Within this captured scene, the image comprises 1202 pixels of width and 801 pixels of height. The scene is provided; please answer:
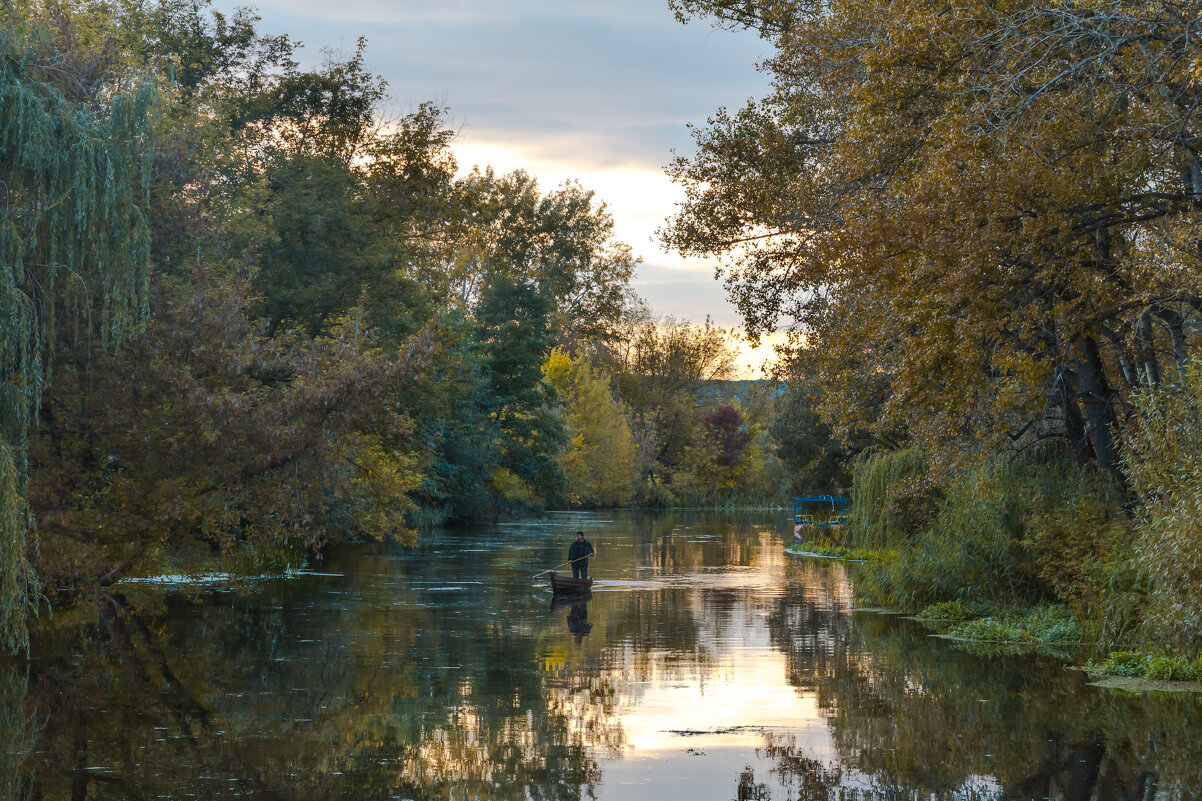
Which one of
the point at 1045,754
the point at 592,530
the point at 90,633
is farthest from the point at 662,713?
the point at 592,530

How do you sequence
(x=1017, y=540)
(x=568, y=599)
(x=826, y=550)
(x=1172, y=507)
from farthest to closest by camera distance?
(x=826, y=550) < (x=568, y=599) < (x=1017, y=540) < (x=1172, y=507)

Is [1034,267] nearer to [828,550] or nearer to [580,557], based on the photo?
[580,557]

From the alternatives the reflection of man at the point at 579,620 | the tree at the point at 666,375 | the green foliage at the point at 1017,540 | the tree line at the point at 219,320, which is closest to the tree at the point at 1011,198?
the green foliage at the point at 1017,540

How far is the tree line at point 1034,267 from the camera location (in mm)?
15047

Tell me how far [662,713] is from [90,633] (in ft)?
38.9

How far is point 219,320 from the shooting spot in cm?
2048

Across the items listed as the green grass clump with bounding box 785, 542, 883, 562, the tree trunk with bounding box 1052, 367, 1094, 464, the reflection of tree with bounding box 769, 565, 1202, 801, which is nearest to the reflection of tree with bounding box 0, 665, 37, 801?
the reflection of tree with bounding box 769, 565, 1202, 801

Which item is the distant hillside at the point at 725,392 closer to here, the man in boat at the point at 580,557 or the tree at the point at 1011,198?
the man in boat at the point at 580,557

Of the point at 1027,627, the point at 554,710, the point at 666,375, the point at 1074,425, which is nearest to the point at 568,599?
the point at 1027,627

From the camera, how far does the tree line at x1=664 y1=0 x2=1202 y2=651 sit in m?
15.0

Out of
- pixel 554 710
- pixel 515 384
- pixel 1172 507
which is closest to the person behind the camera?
pixel 554 710

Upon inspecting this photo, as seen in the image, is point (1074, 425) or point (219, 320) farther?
point (1074, 425)

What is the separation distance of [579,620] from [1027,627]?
8.46 metres

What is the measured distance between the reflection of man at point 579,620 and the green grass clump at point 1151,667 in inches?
337
